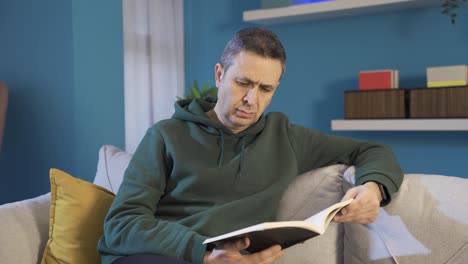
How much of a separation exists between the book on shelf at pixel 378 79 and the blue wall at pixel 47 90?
1.56 metres

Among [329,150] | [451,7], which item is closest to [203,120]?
[329,150]

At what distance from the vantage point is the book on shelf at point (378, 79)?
3092 mm

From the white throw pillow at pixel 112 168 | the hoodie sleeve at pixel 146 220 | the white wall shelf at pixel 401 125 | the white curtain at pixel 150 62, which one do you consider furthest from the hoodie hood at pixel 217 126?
the white curtain at pixel 150 62

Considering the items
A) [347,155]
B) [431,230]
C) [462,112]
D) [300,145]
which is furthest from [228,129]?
[462,112]

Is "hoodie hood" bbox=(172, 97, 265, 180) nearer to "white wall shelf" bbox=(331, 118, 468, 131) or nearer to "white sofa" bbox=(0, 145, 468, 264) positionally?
"white sofa" bbox=(0, 145, 468, 264)

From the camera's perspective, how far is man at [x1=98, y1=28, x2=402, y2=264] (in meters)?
1.37

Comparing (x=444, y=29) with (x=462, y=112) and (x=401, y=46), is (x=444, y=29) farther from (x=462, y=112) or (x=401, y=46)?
(x=462, y=112)

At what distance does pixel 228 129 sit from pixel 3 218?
737mm

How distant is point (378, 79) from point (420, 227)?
183cm

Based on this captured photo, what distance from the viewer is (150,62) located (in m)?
3.92

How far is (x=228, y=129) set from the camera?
1.58m

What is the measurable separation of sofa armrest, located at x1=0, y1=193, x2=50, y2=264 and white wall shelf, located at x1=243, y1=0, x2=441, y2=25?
7.14 ft

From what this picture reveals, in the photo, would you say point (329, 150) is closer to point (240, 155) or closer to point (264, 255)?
point (240, 155)

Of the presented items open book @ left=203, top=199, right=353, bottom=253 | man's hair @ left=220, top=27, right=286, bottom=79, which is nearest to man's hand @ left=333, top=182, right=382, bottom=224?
open book @ left=203, top=199, right=353, bottom=253
